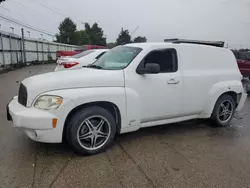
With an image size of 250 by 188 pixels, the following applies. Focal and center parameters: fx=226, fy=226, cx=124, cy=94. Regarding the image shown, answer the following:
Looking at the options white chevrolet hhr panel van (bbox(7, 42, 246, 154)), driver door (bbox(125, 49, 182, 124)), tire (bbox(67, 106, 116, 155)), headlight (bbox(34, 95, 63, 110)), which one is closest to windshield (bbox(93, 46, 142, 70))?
white chevrolet hhr panel van (bbox(7, 42, 246, 154))

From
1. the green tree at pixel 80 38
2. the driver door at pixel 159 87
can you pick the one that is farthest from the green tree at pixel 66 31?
the driver door at pixel 159 87

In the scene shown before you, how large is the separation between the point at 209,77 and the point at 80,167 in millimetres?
3062

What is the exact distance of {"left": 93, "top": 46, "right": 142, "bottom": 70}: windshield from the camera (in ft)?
13.0

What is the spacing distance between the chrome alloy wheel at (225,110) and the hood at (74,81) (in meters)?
2.55

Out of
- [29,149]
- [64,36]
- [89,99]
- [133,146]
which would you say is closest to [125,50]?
[89,99]

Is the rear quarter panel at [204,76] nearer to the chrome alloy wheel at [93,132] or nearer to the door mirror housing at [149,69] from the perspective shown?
the door mirror housing at [149,69]

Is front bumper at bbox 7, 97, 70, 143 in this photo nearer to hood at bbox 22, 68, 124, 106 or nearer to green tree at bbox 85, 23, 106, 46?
hood at bbox 22, 68, 124, 106

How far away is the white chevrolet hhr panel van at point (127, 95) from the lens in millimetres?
3172

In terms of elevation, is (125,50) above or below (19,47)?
below

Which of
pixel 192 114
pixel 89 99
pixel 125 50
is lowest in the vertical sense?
pixel 192 114

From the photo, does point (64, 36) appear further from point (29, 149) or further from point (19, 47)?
point (29, 149)

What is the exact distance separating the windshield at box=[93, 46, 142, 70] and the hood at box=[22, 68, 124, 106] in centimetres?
30

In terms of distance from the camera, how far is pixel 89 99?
3.30m

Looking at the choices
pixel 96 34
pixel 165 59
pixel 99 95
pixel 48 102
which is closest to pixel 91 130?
pixel 99 95
